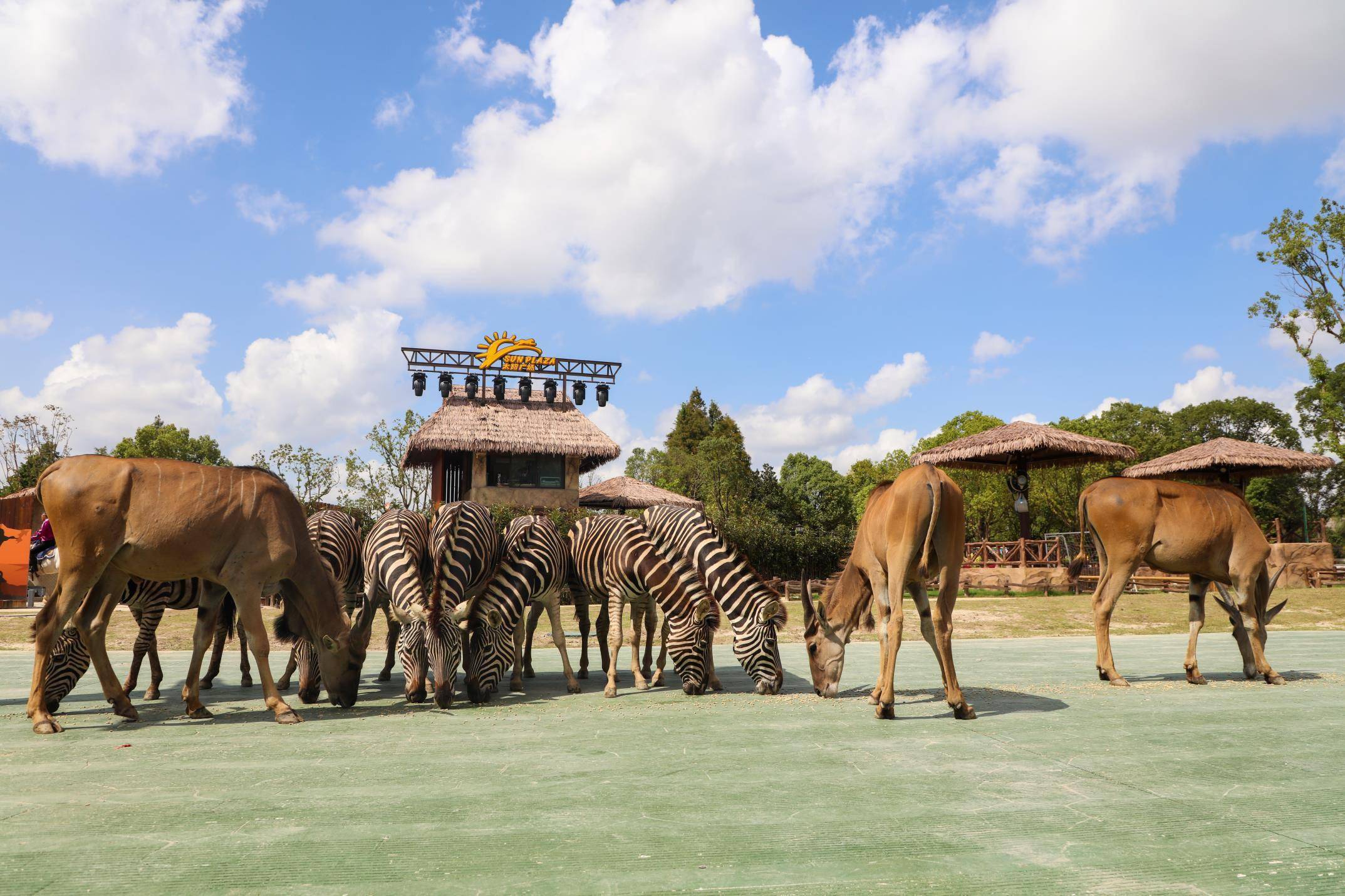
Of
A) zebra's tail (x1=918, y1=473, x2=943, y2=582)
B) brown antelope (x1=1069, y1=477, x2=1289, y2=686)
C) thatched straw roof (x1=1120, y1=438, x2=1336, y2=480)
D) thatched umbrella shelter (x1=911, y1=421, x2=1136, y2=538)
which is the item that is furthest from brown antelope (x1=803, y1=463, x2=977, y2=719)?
thatched straw roof (x1=1120, y1=438, x2=1336, y2=480)

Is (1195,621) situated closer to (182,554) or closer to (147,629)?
(182,554)

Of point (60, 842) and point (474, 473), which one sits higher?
point (474, 473)

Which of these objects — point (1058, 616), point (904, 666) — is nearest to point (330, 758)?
point (904, 666)

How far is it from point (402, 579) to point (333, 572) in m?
1.39

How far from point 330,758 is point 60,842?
1879 mm

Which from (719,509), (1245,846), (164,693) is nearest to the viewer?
(1245,846)

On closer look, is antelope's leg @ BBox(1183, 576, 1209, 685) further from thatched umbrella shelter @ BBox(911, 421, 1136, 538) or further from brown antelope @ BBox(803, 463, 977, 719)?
thatched umbrella shelter @ BBox(911, 421, 1136, 538)

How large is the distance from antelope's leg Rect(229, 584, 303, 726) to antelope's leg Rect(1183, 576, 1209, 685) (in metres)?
8.67

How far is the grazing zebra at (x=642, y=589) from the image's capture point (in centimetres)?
862

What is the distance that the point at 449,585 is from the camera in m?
8.53

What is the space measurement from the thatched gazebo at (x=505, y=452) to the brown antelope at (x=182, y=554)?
2550 cm

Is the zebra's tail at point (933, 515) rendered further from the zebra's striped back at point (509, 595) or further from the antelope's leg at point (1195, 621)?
the zebra's striped back at point (509, 595)

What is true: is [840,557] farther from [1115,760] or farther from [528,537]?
[1115,760]

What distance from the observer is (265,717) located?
7414mm
